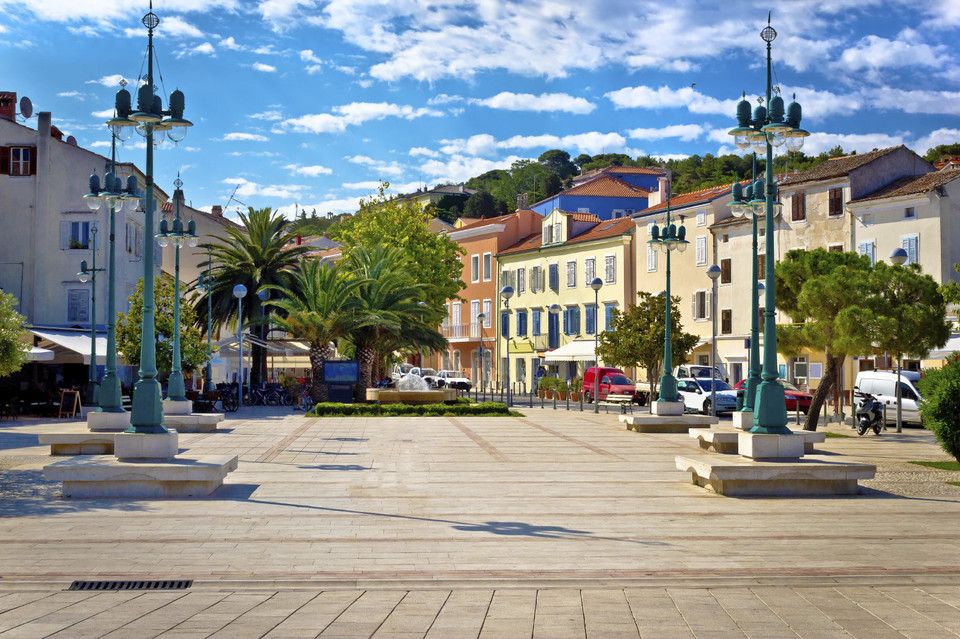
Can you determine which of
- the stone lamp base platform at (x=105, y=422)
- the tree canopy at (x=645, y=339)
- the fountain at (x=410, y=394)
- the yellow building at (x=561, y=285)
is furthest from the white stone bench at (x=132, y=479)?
the yellow building at (x=561, y=285)

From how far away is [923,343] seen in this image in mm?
27438

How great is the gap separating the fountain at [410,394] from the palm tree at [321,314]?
3.16 metres

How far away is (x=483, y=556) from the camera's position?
10516 millimetres

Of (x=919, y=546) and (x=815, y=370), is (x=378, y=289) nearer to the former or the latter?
(x=815, y=370)

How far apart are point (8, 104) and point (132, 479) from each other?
42.3 metres

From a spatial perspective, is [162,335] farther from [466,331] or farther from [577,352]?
[466,331]

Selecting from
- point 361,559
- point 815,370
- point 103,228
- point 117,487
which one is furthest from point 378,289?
point 361,559

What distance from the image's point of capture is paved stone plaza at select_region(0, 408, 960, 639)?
786 centimetres

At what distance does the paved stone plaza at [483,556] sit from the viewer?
786 centimetres

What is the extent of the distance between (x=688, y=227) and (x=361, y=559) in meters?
51.3

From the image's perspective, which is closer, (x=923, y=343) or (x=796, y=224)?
(x=923, y=343)

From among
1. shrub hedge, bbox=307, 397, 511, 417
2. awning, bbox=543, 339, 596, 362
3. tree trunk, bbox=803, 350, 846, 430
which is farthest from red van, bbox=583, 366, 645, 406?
tree trunk, bbox=803, 350, 846, 430

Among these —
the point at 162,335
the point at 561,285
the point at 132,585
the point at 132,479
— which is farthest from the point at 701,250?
the point at 132,585

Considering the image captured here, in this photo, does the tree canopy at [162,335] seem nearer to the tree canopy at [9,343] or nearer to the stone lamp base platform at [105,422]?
the tree canopy at [9,343]
